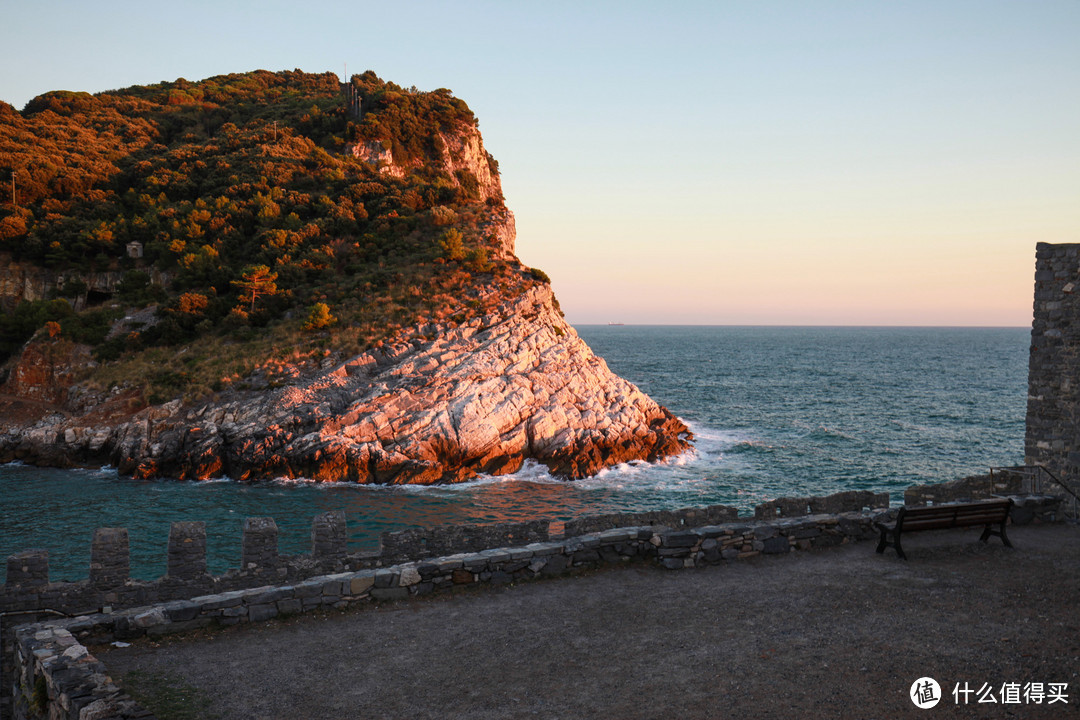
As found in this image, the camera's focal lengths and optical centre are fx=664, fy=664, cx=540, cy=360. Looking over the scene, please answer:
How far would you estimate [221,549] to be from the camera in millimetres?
23500

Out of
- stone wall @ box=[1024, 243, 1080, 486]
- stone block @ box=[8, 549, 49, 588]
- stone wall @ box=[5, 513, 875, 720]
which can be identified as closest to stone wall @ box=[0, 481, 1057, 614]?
stone block @ box=[8, 549, 49, 588]

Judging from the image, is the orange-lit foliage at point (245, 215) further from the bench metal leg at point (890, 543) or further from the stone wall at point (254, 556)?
the bench metal leg at point (890, 543)

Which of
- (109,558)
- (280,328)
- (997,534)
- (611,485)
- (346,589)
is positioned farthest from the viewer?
(280,328)

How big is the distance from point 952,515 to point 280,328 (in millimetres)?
37046

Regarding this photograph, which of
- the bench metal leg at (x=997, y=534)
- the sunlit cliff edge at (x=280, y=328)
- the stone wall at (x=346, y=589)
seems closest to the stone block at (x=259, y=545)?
the stone wall at (x=346, y=589)

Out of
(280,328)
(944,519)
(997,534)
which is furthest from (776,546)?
(280,328)

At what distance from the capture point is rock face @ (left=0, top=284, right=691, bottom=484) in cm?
3238

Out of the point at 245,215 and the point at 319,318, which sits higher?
the point at 245,215

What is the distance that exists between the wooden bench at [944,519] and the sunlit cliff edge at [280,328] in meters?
23.4

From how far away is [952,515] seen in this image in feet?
36.6

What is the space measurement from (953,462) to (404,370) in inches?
1251

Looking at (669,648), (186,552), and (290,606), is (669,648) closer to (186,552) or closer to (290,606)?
(290,606)

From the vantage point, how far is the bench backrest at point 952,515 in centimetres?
1095

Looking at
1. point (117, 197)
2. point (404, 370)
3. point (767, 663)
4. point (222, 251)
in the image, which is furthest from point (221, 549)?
point (117, 197)
